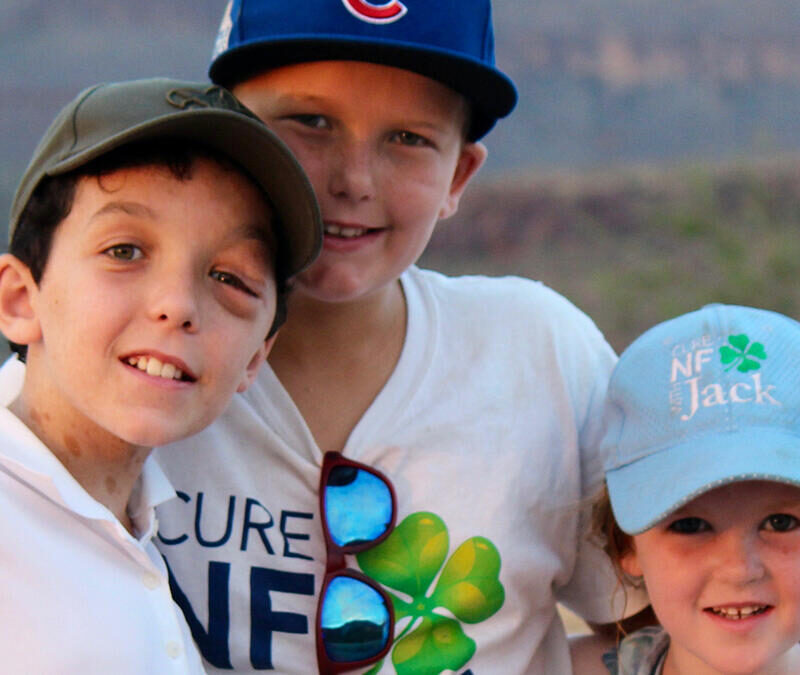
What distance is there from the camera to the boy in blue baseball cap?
5.92ft

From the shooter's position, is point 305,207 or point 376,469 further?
point 376,469

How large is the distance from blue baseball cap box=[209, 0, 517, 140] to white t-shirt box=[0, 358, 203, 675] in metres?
0.69

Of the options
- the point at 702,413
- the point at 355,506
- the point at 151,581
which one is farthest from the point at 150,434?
the point at 702,413

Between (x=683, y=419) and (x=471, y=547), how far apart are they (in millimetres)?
391

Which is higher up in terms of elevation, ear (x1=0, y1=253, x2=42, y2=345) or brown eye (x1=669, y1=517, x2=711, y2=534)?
ear (x1=0, y1=253, x2=42, y2=345)

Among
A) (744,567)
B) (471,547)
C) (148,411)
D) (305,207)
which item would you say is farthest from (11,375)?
(744,567)

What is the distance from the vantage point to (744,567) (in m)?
1.73

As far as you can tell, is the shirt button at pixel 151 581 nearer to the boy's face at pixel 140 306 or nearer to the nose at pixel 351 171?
the boy's face at pixel 140 306

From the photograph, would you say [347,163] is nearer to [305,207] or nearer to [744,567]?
[305,207]

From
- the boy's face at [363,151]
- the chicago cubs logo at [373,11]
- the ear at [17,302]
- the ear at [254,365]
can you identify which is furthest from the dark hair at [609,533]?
the ear at [17,302]

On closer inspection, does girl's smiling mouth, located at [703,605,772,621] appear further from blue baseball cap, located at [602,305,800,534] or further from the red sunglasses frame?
the red sunglasses frame

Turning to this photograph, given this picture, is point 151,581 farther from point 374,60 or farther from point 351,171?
point 374,60

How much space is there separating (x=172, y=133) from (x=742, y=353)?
2.96 ft

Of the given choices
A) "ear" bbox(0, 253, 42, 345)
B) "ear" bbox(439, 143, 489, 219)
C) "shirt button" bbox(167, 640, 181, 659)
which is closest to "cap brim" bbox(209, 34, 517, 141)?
"ear" bbox(439, 143, 489, 219)
